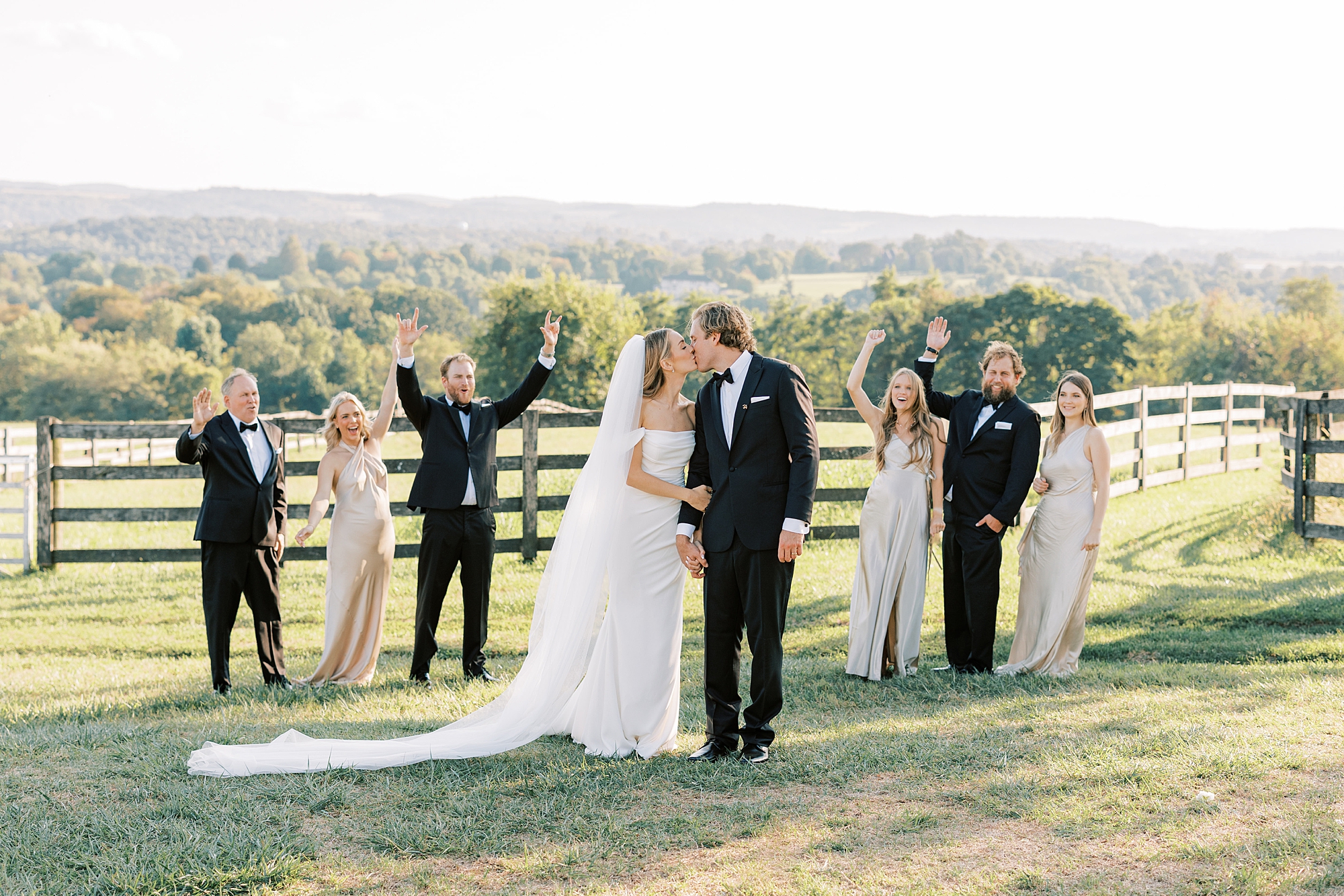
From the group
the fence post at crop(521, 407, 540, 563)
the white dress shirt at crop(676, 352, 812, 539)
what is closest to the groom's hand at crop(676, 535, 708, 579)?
the white dress shirt at crop(676, 352, 812, 539)

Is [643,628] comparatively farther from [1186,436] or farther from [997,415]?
[1186,436]

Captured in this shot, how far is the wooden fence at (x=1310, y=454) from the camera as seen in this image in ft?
33.0

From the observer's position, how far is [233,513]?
20.7 feet

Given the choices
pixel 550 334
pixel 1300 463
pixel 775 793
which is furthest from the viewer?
pixel 1300 463

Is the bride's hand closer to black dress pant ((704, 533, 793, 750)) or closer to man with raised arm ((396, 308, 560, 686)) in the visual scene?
black dress pant ((704, 533, 793, 750))

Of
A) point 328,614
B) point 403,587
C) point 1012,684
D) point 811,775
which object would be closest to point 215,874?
point 811,775

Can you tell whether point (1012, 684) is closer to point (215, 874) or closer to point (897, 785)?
point (897, 785)

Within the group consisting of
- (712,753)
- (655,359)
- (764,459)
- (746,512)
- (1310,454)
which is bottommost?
(712,753)

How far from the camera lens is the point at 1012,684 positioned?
622 centimetres

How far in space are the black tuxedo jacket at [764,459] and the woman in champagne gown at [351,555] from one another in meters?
2.93

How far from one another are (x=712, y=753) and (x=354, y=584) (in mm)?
3144

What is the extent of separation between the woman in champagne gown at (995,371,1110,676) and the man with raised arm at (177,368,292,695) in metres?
4.75

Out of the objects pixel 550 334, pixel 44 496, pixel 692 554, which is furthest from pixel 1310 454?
pixel 44 496

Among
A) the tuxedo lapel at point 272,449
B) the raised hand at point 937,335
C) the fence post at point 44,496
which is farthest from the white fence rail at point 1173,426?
the fence post at point 44,496
